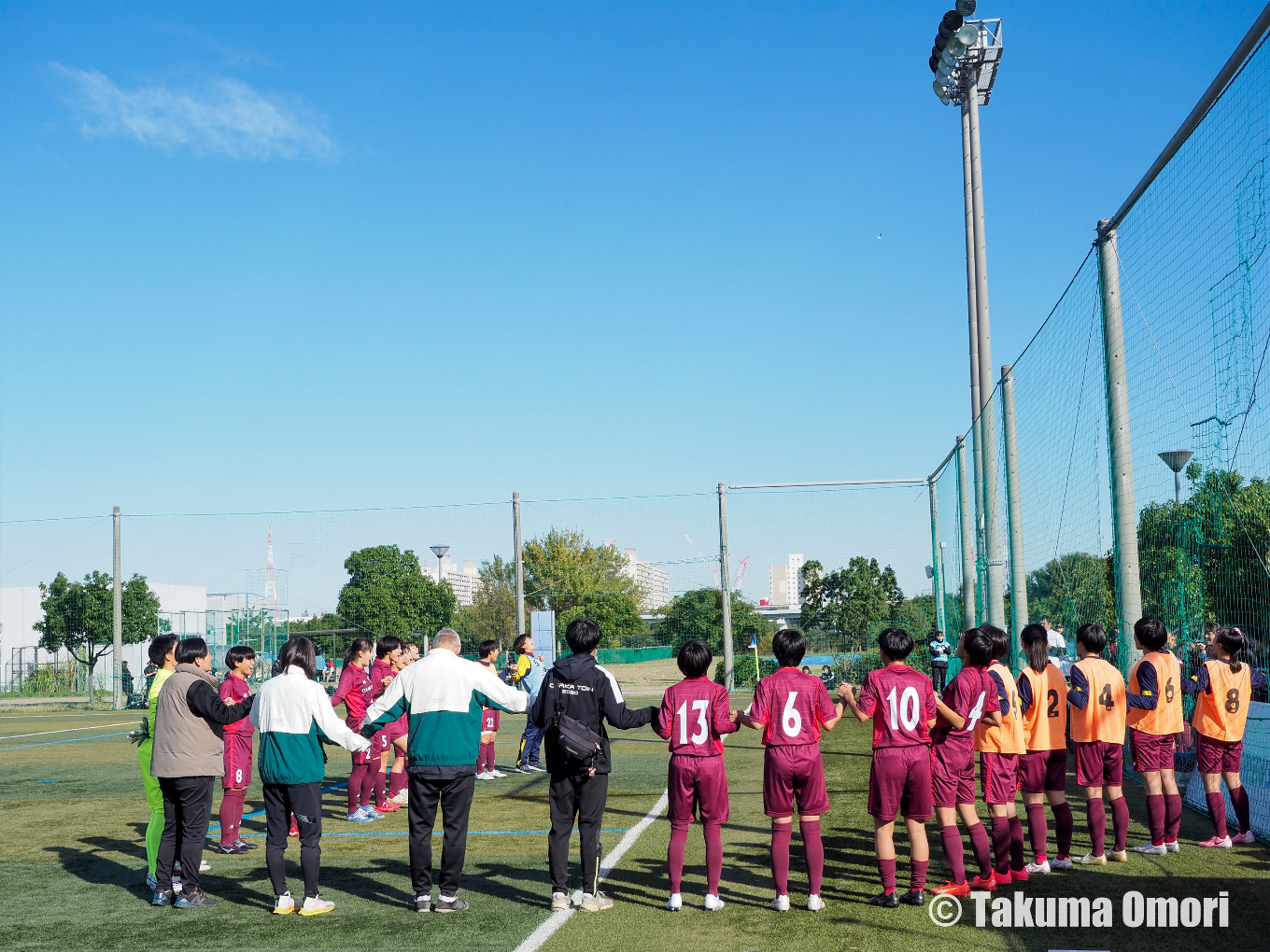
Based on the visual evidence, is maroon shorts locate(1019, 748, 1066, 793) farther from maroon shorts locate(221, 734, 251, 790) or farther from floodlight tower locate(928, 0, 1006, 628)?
floodlight tower locate(928, 0, 1006, 628)

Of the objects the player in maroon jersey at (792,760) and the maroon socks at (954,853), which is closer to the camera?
the player in maroon jersey at (792,760)

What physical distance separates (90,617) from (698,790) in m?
30.6

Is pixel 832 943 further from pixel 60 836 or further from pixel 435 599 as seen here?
pixel 435 599

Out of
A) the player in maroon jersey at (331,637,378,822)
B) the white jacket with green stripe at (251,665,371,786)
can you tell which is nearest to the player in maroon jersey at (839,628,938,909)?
the white jacket with green stripe at (251,665,371,786)

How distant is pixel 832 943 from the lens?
5.38 meters

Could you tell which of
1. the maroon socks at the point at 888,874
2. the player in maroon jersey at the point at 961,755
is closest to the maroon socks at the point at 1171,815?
the player in maroon jersey at the point at 961,755

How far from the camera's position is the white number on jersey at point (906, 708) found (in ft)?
19.6

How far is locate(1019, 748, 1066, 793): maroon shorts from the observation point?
21.9 ft

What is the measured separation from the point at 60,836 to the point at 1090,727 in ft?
28.6

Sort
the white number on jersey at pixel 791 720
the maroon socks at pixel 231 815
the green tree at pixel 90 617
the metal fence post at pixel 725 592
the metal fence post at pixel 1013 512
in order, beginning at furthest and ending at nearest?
the green tree at pixel 90 617 → the metal fence post at pixel 725 592 → the metal fence post at pixel 1013 512 → the maroon socks at pixel 231 815 → the white number on jersey at pixel 791 720

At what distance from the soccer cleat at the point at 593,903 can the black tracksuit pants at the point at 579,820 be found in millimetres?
48

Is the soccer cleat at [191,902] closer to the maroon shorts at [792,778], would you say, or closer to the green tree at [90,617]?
the maroon shorts at [792,778]

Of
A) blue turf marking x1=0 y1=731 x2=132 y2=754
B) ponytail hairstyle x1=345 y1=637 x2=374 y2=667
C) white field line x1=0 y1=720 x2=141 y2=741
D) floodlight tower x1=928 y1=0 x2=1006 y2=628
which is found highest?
floodlight tower x1=928 y1=0 x2=1006 y2=628

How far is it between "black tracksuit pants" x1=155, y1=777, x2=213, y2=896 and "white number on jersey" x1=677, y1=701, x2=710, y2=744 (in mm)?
3228
